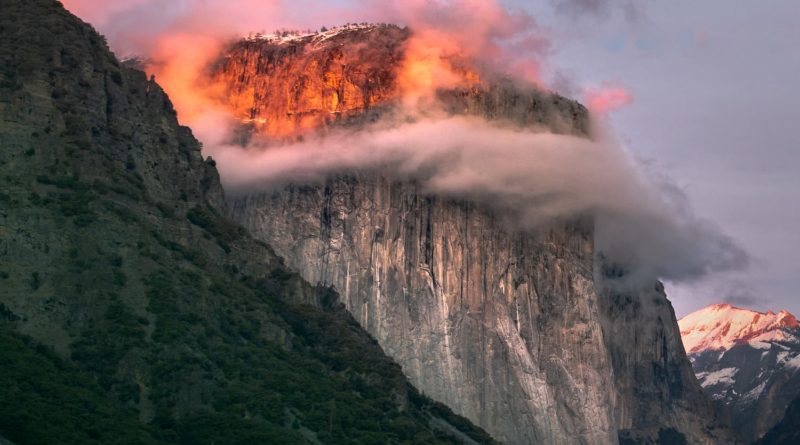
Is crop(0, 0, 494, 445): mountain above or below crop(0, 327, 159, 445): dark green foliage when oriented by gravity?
above

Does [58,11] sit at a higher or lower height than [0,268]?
higher

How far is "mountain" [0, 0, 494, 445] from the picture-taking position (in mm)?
160250

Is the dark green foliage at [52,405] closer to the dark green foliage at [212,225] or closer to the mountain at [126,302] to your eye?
the mountain at [126,302]

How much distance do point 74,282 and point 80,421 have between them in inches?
756

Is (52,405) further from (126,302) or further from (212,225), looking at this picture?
(212,225)

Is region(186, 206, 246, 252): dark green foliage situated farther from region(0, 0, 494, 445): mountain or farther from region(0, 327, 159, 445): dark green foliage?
region(0, 327, 159, 445): dark green foliage

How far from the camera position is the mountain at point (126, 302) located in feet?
526

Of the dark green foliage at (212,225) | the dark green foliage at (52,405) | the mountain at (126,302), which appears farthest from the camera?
the dark green foliage at (212,225)

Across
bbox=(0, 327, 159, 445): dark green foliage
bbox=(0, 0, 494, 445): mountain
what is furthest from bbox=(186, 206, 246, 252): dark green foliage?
bbox=(0, 327, 159, 445): dark green foliage

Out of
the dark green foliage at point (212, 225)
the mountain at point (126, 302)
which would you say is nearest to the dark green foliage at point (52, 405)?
the mountain at point (126, 302)

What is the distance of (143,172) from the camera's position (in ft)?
632

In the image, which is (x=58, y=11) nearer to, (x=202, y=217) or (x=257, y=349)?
(x=202, y=217)

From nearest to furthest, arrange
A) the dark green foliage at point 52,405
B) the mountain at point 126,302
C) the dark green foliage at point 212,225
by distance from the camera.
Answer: the dark green foliage at point 52,405 → the mountain at point 126,302 → the dark green foliage at point 212,225

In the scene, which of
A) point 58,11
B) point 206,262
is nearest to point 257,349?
point 206,262
